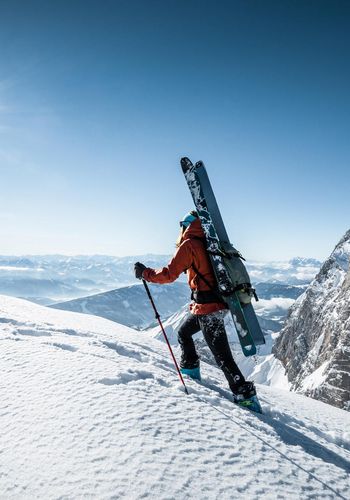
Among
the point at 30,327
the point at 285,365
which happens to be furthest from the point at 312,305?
the point at 30,327

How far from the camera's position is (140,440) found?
3258mm

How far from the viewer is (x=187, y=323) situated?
5.77 metres

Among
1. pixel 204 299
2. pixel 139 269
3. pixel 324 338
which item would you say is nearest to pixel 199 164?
pixel 139 269

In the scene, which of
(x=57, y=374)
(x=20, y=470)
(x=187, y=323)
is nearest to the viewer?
(x=20, y=470)

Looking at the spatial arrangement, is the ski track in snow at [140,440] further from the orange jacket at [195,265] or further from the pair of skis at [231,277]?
the orange jacket at [195,265]

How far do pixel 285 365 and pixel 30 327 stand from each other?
192 m

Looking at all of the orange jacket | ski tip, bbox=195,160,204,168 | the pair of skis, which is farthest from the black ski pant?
ski tip, bbox=195,160,204,168

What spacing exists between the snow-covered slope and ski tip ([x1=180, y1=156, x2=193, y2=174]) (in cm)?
9677

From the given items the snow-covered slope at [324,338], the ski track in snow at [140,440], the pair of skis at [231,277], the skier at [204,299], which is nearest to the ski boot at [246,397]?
the skier at [204,299]

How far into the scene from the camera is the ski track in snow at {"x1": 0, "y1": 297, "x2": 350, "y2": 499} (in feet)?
8.99

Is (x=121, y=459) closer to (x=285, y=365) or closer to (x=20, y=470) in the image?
(x=20, y=470)

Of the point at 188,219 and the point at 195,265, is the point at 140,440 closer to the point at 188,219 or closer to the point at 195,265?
the point at 195,265

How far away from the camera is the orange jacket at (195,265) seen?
5.29 meters

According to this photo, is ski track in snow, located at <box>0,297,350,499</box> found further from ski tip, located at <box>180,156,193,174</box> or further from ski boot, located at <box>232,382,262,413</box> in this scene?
ski tip, located at <box>180,156,193,174</box>
